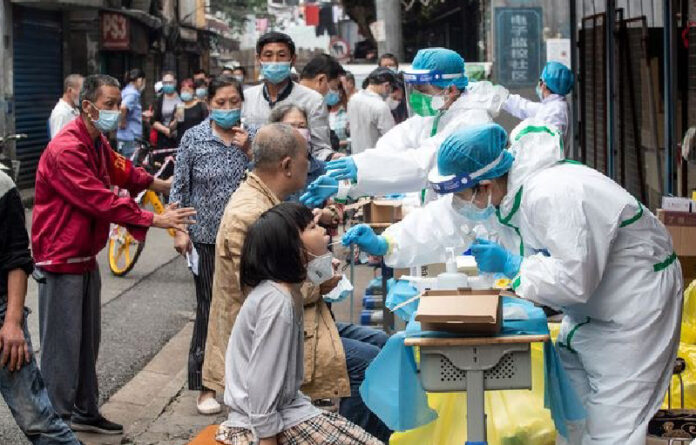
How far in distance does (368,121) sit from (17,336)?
8658 millimetres

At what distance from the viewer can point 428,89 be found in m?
8.52

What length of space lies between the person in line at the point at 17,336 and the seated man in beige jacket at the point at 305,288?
2.74ft

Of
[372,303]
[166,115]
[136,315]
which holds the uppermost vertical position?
[166,115]

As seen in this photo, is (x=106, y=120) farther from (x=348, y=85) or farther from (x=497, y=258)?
(x=348, y=85)

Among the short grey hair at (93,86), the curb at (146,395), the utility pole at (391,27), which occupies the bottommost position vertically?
the curb at (146,395)

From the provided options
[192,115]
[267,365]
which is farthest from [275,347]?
[192,115]

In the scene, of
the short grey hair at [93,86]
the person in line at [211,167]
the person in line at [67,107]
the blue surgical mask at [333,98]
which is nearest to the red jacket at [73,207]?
the short grey hair at [93,86]

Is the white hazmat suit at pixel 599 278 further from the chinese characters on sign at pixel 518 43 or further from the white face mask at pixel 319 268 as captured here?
the chinese characters on sign at pixel 518 43

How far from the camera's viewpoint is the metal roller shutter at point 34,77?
24.7 meters

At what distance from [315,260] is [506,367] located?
→ 0.87 m

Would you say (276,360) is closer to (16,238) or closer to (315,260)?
(315,260)

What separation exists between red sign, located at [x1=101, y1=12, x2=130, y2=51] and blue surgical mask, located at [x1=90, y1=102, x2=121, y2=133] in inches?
898

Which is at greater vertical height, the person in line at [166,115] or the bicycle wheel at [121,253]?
the person in line at [166,115]

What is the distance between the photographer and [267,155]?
20.1 ft
